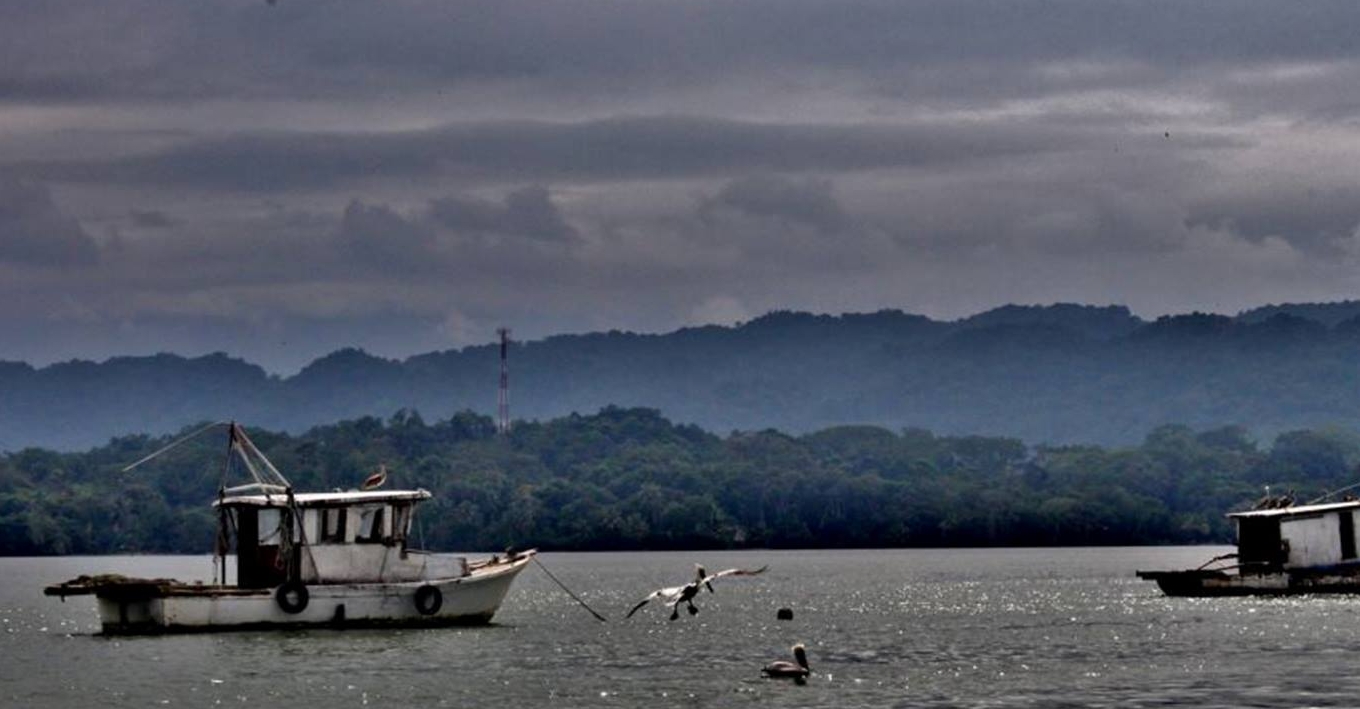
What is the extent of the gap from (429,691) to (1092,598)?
243 ft

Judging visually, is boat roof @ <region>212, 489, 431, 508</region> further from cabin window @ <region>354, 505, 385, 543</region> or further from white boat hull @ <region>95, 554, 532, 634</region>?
white boat hull @ <region>95, 554, 532, 634</region>

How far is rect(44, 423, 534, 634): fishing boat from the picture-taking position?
9288cm

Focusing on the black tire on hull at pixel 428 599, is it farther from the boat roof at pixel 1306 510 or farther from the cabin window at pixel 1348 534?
the cabin window at pixel 1348 534

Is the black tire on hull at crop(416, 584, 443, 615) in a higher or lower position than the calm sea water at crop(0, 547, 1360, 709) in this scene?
higher

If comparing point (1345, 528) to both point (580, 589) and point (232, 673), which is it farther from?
point (580, 589)

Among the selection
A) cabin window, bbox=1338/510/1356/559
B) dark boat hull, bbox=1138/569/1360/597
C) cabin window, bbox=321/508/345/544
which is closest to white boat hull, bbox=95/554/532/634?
cabin window, bbox=321/508/345/544

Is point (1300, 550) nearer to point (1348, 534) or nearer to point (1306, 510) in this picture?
point (1348, 534)

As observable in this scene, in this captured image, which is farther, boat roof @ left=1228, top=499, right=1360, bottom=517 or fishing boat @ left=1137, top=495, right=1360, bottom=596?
fishing boat @ left=1137, top=495, right=1360, bottom=596

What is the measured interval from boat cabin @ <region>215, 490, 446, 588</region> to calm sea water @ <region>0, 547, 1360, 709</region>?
101 inches

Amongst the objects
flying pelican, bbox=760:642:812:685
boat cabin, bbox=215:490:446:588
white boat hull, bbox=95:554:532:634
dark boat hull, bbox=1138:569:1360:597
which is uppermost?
boat cabin, bbox=215:490:446:588

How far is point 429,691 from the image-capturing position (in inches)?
2904

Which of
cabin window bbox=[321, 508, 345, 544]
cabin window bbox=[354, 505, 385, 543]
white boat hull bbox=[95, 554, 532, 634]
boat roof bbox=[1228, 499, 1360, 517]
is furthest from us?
boat roof bbox=[1228, 499, 1360, 517]

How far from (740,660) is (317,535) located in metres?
18.0

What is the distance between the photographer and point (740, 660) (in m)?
86.9
